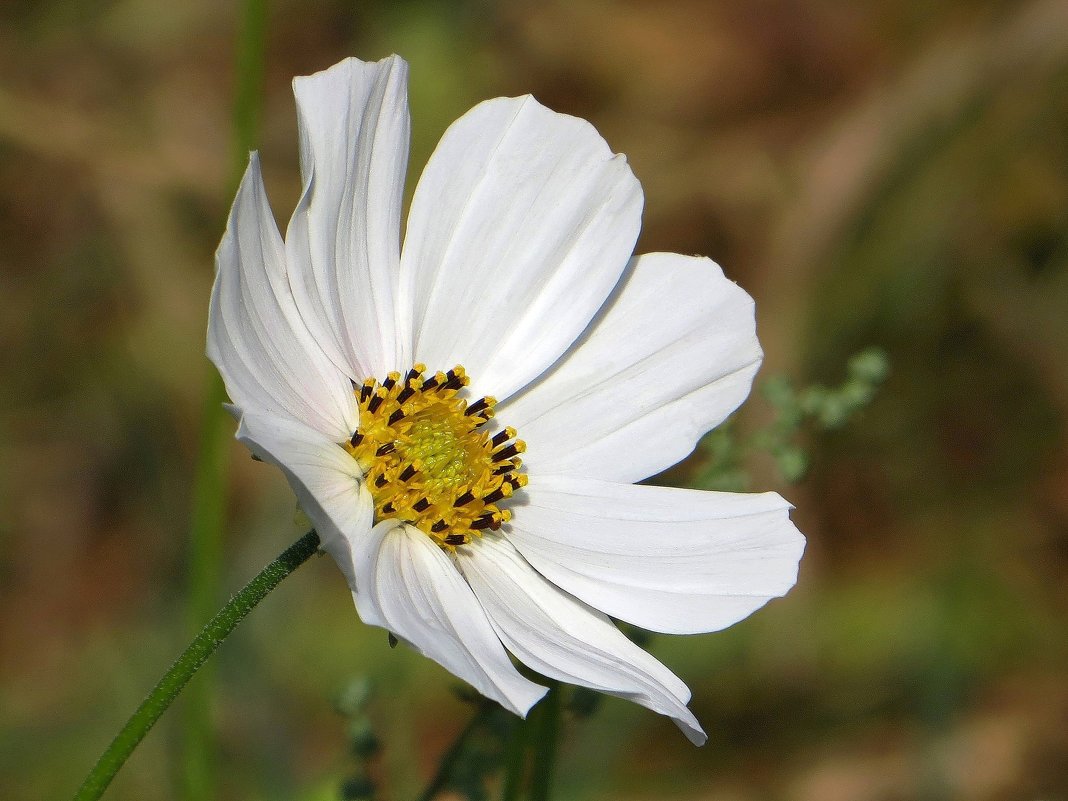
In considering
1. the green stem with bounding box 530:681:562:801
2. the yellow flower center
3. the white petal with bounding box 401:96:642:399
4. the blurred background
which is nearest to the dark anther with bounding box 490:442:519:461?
the yellow flower center

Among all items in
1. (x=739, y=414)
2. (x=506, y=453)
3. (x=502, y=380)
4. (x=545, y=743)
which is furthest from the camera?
(x=739, y=414)

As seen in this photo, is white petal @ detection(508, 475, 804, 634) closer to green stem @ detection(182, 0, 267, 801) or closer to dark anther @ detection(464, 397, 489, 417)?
dark anther @ detection(464, 397, 489, 417)

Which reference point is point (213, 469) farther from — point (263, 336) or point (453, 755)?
point (453, 755)

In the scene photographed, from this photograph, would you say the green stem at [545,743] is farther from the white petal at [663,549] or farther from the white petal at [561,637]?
the white petal at [663,549]

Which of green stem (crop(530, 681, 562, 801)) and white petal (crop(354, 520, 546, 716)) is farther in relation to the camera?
green stem (crop(530, 681, 562, 801))

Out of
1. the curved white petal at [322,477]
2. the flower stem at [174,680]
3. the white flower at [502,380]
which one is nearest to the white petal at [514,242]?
the white flower at [502,380]

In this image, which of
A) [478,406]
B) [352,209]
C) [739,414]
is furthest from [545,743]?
[739,414]
